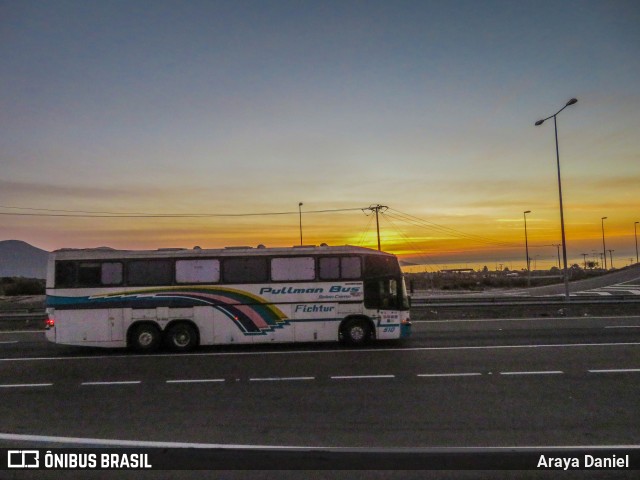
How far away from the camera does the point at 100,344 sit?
47.1 ft

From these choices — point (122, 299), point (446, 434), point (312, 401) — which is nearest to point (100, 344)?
point (122, 299)

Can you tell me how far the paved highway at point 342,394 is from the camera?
22.4 feet

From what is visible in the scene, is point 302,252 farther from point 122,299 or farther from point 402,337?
point 122,299

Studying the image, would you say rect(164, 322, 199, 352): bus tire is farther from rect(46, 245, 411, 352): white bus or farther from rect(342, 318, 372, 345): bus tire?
rect(342, 318, 372, 345): bus tire

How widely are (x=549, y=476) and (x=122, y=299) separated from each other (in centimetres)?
1268

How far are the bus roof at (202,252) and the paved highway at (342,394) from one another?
3010mm

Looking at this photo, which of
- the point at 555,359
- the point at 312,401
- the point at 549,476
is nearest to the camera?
the point at 549,476

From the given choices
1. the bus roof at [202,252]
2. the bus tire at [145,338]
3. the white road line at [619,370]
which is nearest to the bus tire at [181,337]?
the bus tire at [145,338]

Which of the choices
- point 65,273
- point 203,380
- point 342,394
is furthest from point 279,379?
point 65,273

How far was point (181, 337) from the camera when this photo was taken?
14.6 m

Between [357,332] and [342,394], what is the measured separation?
5837 mm

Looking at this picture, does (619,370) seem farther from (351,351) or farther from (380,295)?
(351,351)

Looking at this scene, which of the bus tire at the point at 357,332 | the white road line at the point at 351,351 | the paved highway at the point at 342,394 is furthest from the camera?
the bus tire at the point at 357,332

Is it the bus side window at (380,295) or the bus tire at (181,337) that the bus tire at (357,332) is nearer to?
the bus side window at (380,295)
